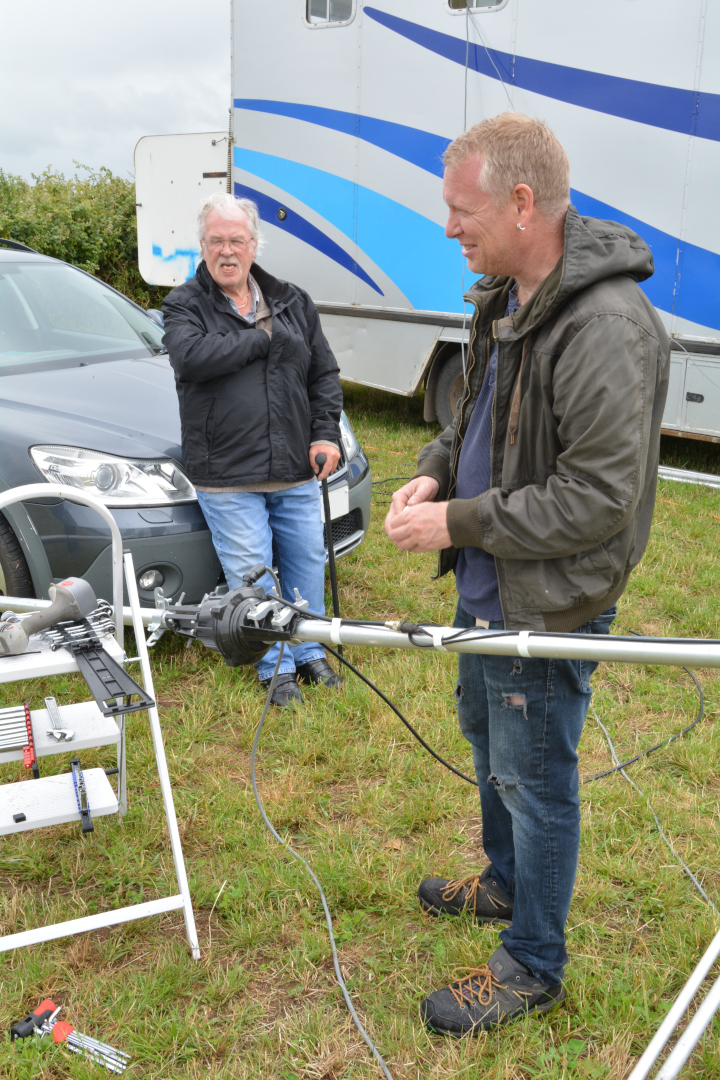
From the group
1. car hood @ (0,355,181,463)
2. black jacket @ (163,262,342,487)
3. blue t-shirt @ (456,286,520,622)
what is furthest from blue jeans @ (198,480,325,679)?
blue t-shirt @ (456,286,520,622)

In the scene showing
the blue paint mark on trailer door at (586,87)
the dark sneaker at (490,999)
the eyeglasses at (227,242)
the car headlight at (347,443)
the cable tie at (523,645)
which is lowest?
the dark sneaker at (490,999)

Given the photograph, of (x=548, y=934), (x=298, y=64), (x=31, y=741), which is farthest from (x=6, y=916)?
(x=298, y=64)

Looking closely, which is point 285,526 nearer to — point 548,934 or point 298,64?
point 548,934

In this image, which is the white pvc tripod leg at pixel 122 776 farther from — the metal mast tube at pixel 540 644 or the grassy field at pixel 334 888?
the metal mast tube at pixel 540 644

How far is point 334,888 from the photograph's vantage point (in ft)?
8.46

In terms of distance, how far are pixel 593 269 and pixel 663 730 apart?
7.70ft

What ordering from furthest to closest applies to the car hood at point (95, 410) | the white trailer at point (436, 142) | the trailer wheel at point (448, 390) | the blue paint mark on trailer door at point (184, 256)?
1. the blue paint mark on trailer door at point (184, 256)
2. the trailer wheel at point (448, 390)
3. the white trailer at point (436, 142)
4. the car hood at point (95, 410)

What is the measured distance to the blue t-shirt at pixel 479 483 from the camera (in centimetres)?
197

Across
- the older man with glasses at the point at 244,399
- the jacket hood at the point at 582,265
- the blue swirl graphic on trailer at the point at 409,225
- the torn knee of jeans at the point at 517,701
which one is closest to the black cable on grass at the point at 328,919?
the torn knee of jeans at the point at 517,701

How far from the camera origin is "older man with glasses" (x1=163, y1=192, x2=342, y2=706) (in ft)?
11.2

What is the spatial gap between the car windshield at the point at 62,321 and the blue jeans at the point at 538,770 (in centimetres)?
306

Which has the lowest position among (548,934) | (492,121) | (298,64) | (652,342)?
(548,934)

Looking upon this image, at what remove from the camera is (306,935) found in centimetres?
239

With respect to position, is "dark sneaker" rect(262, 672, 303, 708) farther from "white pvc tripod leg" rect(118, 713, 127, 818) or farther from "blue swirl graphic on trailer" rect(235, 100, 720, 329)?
"blue swirl graphic on trailer" rect(235, 100, 720, 329)
